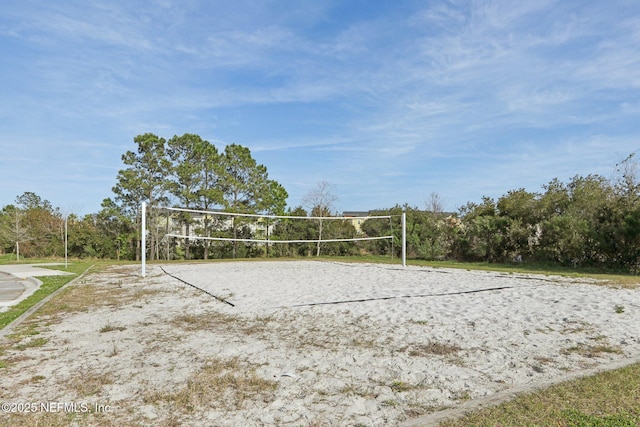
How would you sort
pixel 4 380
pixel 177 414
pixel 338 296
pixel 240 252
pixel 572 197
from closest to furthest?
pixel 177 414
pixel 4 380
pixel 338 296
pixel 572 197
pixel 240 252

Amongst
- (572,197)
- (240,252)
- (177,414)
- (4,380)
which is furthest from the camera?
(240,252)

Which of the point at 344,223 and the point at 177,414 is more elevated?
the point at 344,223

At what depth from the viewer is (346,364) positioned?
293cm

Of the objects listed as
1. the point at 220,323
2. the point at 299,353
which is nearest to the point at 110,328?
the point at 220,323

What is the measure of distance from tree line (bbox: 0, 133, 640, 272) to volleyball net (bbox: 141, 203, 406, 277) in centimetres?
5

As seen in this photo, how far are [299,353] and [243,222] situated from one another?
17214mm

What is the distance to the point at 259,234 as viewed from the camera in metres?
20.5

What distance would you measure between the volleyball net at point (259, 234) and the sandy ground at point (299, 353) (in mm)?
12962

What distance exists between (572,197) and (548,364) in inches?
486

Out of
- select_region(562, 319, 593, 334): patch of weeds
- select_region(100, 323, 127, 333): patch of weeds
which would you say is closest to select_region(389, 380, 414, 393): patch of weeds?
select_region(562, 319, 593, 334): patch of weeds

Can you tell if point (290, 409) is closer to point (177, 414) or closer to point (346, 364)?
point (177, 414)

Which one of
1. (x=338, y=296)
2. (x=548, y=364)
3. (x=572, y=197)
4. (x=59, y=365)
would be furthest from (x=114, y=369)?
(x=572, y=197)

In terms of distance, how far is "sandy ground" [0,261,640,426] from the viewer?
7.29ft

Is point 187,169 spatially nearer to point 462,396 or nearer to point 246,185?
point 246,185
